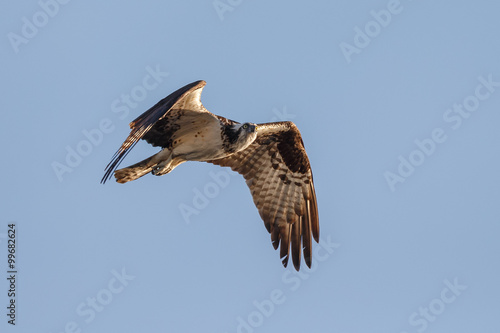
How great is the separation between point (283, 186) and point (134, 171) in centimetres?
296

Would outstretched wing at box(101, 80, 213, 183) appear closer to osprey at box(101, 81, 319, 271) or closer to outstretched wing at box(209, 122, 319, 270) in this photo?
osprey at box(101, 81, 319, 271)

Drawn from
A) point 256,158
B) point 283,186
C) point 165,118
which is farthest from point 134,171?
point 283,186

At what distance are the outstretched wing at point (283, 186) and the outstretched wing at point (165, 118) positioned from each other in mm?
1437

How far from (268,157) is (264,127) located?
3.37ft

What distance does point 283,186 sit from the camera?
45.1 ft

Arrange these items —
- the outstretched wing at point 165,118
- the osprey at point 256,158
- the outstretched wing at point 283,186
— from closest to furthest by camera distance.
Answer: the outstretched wing at point 165,118
the osprey at point 256,158
the outstretched wing at point 283,186

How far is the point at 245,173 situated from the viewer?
13.8m

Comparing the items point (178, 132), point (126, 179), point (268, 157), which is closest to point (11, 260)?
point (126, 179)

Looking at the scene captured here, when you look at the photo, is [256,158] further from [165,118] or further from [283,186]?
[165,118]

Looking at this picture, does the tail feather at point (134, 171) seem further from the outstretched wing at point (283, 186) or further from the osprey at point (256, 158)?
the outstretched wing at point (283, 186)

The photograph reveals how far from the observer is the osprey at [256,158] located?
11.9 metres

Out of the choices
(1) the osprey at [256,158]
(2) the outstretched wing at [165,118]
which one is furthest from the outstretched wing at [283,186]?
(2) the outstretched wing at [165,118]

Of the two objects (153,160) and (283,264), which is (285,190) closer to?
(283,264)

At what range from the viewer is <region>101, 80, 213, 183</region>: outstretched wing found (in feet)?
32.9
